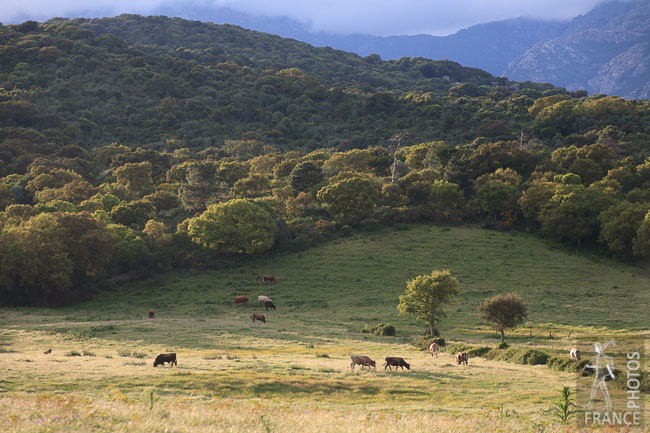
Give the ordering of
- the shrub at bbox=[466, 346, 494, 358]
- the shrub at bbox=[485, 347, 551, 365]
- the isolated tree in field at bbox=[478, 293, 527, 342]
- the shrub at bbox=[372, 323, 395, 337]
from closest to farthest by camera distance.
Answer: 1. the shrub at bbox=[485, 347, 551, 365]
2. the shrub at bbox=[466, 346, 494, 358]
3. the isolated tree in field at bbox=[478, 293, 527, 342]
4. the shrub at bbox=[372, 323, 395, 337]

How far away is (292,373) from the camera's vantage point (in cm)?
2666

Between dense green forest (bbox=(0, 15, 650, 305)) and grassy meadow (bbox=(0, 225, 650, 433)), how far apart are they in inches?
197

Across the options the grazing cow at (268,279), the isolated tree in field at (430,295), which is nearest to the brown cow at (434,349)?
the isolated tree in field at (430,295)

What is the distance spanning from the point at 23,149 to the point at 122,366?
11974cm

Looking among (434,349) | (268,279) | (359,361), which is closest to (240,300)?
(268,279)

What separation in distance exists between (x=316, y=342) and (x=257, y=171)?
8692cm

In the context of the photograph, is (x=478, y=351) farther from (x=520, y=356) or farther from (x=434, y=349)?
(x=520, y=356)

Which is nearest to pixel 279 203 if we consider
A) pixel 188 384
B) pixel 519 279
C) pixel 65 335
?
pixel 519 279

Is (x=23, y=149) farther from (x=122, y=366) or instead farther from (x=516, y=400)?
(x=516, y=400)

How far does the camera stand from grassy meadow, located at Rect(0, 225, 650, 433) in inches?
630

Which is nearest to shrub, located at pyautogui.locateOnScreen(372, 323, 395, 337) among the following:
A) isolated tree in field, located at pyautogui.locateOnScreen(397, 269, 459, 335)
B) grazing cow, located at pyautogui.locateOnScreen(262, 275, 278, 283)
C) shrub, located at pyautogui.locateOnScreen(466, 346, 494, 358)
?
isolated tree in field, located at pyautogui.locateOnScreen(397, 269, 459, 335)

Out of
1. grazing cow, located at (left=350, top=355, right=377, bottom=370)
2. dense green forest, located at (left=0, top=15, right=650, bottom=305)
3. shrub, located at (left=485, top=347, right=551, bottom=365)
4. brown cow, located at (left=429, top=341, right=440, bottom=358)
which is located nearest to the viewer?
grazing cow, located at (left=350, top=355, right=377, bottom=370)

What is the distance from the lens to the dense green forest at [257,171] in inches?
2854

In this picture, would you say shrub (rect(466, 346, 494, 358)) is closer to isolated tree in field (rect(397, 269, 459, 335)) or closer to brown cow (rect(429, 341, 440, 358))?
brown cow (rect(429, 341, 440, 358))
